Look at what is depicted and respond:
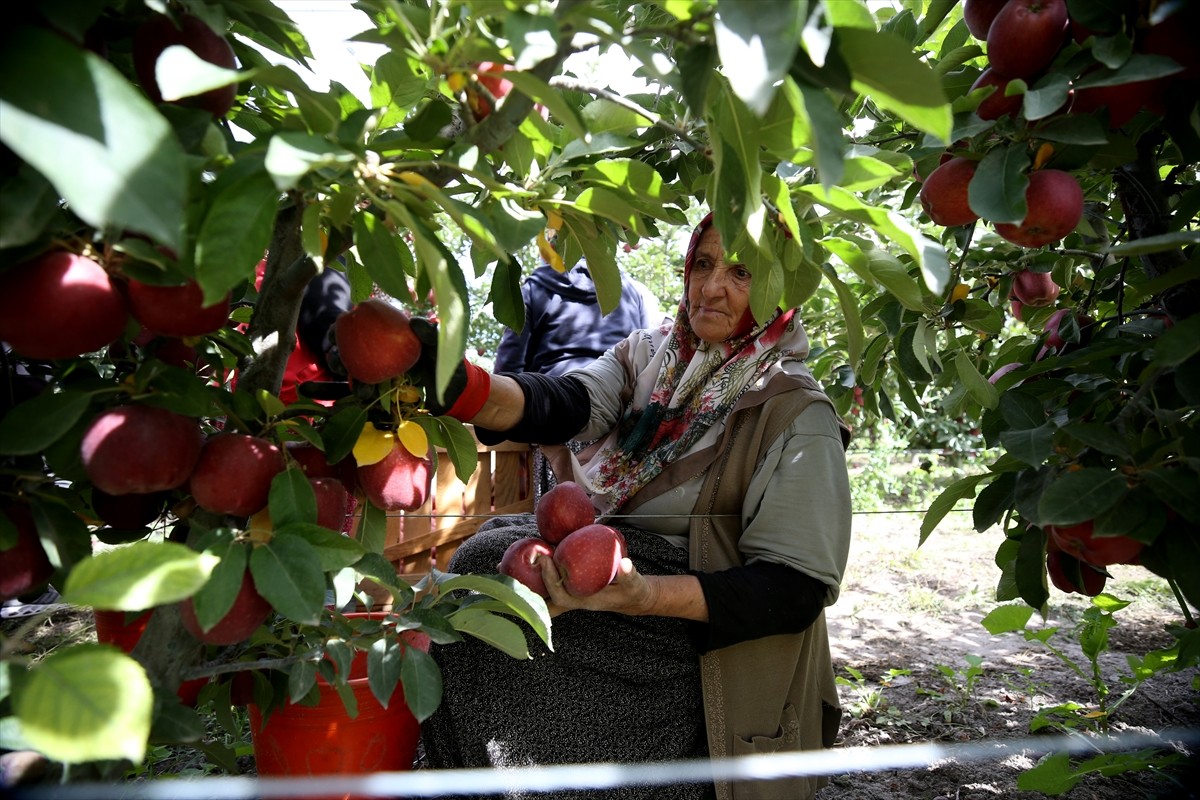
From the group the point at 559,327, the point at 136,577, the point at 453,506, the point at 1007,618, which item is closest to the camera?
the point at 136,577

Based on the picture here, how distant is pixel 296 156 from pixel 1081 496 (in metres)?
0.86

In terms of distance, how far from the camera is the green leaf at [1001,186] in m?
0.89

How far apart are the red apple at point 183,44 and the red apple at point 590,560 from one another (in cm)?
84

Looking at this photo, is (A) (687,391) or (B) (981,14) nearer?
(B) (981,14)

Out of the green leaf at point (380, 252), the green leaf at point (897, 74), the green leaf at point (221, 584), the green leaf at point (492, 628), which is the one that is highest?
the green leaf at point (897, 74)

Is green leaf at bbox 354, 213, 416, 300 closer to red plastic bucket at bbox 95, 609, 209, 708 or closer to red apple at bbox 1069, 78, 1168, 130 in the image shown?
red plastic bucket at bbox 95, 609, 209, 708

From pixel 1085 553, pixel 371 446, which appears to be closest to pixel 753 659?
pixel 1085 553

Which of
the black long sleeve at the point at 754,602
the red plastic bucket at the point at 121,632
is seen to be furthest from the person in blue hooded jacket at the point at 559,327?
the red plastic bucket at the point at 121,632

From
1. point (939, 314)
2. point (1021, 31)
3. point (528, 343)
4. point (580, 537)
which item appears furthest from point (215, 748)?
point (528, 343)

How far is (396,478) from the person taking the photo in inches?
39.0

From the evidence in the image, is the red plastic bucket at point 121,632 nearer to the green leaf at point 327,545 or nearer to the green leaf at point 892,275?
the green leaf at point 327,545

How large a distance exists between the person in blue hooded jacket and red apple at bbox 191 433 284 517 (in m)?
1.79

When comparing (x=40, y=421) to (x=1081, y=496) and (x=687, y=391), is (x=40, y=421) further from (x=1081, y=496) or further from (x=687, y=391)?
(x=687, y=391)

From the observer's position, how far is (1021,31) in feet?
2.99
